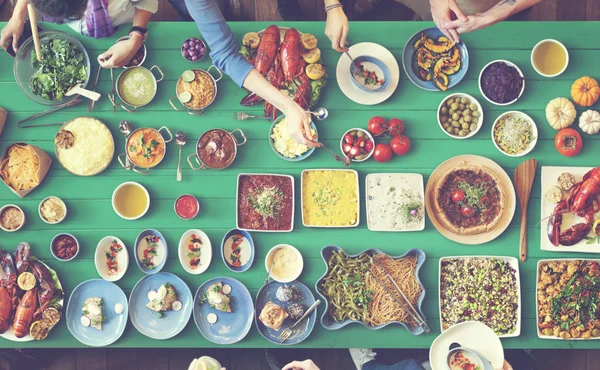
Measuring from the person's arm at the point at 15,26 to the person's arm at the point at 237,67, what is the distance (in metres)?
1.39

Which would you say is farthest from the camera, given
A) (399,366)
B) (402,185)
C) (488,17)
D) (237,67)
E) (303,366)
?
(399,366)

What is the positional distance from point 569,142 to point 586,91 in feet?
1.16

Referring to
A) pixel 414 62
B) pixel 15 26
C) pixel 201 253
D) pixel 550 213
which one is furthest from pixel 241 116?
pixel 550 213

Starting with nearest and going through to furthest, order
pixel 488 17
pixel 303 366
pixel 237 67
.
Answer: pixel 237 67 < pixel 488 17 < pixel 303 366

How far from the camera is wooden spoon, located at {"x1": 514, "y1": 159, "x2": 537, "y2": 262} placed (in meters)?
3.18

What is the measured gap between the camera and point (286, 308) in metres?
3.19

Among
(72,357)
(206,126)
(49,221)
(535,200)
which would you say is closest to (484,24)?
(535,200)

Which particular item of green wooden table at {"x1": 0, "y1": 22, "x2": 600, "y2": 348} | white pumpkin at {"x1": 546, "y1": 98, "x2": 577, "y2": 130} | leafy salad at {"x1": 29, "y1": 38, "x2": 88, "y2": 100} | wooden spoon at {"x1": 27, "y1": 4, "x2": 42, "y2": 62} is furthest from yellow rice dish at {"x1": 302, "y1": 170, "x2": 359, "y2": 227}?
wooden spoon at {"x1": 27, "y1": 4, "x2": 42, "y2": 62}

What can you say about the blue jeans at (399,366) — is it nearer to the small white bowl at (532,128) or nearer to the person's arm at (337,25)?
the small white bowl at (532,128)

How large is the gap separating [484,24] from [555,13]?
5.67 feet

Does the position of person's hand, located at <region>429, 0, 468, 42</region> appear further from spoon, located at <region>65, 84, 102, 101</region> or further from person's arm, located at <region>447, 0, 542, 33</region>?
spoon, located at <region>65, 84, 102, 101</region>

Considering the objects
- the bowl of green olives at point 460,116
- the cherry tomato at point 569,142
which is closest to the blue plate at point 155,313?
the bowl of green olives at point 460,116

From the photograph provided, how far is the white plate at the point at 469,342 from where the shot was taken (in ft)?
9.75

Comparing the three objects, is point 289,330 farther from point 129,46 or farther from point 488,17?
point 488,17
